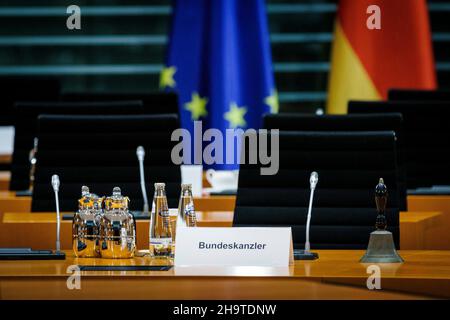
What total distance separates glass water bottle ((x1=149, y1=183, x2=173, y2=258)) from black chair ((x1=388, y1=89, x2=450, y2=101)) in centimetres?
361

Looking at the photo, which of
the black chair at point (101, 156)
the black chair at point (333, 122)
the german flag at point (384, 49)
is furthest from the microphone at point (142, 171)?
the german flag at point (384, 49)

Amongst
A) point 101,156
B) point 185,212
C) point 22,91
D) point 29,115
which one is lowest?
point 185,212

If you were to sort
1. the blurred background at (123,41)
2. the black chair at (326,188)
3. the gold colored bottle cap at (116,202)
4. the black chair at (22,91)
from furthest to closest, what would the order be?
the blurred background at (123,41)
the black chair at (22,91)
the black chair at (326,188)
the gold colored bottle cap at (116,202)

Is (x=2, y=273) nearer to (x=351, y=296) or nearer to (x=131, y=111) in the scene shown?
(x=351, y=296)

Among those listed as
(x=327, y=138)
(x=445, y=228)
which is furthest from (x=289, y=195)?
(x=445, y=228)

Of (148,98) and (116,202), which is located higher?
(148,98)

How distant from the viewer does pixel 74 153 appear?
16.5 ft

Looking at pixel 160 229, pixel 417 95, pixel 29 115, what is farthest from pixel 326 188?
pixel 417 95

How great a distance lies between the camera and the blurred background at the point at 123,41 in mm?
10758

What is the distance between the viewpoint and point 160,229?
3576 mm

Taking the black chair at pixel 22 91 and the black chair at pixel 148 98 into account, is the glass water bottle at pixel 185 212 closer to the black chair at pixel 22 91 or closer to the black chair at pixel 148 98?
the black chair at pixel 148 98

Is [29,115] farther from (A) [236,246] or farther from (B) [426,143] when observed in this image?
(A) [236,246]

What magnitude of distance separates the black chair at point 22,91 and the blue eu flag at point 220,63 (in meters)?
1.06

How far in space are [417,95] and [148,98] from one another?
165cm
